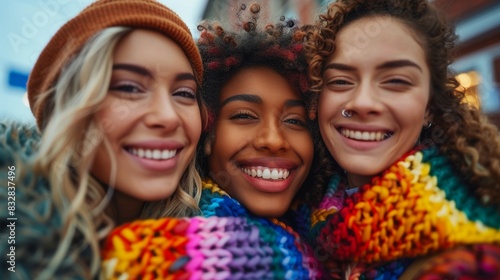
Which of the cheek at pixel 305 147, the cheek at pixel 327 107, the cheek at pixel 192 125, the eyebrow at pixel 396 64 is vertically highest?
the eyebrow at pixel 396 64

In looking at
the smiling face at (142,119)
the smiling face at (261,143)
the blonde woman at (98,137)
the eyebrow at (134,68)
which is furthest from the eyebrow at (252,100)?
the eyebrow at (134,68)

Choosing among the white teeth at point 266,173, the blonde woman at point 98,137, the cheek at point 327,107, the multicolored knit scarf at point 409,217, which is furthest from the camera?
the white teeth at point 266,173

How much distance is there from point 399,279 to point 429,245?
0.16 meters

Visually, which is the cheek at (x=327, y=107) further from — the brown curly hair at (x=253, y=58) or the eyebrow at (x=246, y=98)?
the eyebrow at (x=246, y=98)

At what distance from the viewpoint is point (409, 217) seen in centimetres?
142

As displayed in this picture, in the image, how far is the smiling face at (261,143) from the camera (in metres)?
1.84

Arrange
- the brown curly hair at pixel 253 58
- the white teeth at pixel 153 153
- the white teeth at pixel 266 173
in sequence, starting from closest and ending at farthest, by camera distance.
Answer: the white teeth at pixel 153 153
the white teeth at pixel 266 173
the brown curly hair at pixel 253 58

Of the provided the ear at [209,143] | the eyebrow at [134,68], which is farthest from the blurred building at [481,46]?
the eyebrow at [134,68]

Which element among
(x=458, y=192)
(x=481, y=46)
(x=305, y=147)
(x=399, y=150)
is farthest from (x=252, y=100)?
(x=481, y=46)

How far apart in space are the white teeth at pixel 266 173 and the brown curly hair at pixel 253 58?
0.24 metres

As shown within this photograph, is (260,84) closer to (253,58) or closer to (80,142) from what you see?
(253,58)

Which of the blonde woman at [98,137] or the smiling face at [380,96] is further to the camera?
the smiling face at [380,96]

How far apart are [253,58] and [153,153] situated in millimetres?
745

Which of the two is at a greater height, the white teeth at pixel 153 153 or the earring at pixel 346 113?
the earring at pixel 346 113
